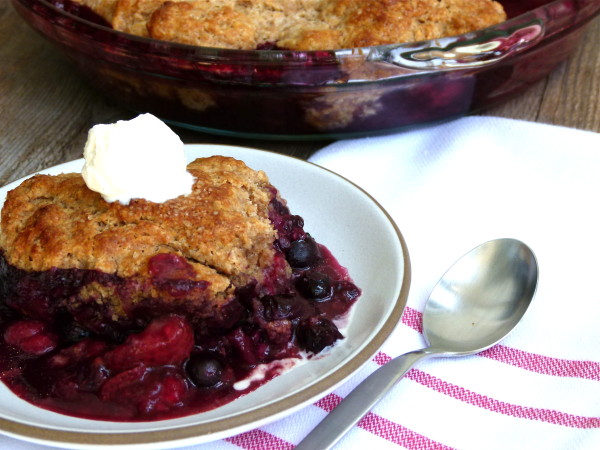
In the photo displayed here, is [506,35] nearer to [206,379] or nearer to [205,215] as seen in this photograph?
[205,215]

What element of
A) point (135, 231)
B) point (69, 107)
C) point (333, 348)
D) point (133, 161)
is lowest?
point (69, 107)

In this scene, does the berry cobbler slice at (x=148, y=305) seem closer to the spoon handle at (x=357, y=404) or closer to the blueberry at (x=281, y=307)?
the blueberry at (x=281, y=307)

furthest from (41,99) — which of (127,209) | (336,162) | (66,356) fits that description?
(66,356)

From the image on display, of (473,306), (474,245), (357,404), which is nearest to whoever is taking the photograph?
(357,404)

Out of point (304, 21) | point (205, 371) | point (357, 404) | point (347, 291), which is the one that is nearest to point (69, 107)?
point (304, 21)

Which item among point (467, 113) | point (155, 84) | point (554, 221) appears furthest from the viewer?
point (467, 113)

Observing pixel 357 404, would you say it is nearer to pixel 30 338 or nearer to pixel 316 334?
pixel 316 334
